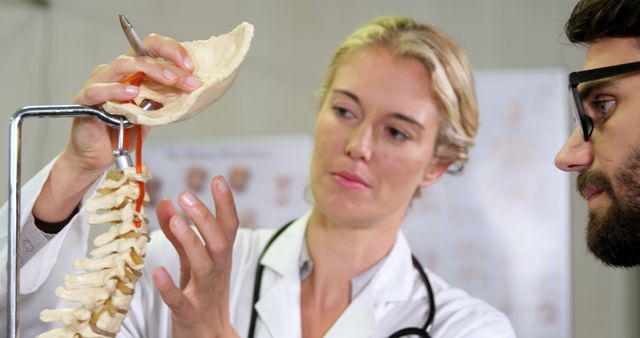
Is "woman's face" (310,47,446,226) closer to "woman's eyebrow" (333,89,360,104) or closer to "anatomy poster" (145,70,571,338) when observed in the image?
"woman's eyebrow" (333,89,360,104)

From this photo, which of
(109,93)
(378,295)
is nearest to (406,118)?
(378,295)

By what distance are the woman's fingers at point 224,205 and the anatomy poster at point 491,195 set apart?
54.2 inches

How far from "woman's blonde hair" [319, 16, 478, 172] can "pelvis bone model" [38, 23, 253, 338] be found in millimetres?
625

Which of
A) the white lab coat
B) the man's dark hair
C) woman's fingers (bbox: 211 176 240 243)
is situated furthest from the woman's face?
woman's fingers (bbox: 211 176 240 243)

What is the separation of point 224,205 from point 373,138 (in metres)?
0.49

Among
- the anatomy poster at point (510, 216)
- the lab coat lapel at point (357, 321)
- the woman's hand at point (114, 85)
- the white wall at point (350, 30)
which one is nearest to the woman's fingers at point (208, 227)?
the woman's hand at point (114, 85)

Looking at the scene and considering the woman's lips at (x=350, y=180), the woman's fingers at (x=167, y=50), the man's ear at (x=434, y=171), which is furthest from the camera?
the man's ear at (x=434, y=171)

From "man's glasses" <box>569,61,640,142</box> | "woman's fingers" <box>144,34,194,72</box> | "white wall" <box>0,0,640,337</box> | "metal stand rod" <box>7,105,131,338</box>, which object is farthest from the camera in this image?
"white wall" <box>0,0,640,337</box>

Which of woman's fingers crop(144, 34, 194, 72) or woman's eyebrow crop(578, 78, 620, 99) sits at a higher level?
woman's fingers crop(144, 34, 194, 72)

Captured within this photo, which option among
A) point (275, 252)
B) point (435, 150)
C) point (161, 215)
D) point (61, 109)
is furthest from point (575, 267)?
point (61, 109)

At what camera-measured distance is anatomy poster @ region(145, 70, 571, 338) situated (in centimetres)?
227

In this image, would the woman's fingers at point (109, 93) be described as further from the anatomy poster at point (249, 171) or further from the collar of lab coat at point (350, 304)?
the anatomy poster at point (249, 171)

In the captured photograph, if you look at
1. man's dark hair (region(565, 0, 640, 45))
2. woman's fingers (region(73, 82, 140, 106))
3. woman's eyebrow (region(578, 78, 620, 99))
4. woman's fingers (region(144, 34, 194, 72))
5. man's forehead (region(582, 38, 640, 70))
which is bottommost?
woman's fingers (region(73, 82, 140, 106))

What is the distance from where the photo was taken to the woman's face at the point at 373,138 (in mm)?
1311
